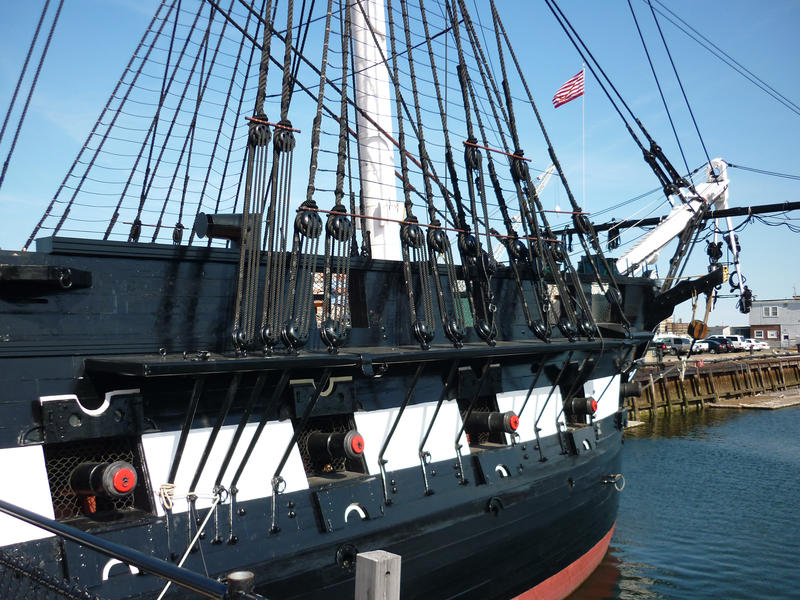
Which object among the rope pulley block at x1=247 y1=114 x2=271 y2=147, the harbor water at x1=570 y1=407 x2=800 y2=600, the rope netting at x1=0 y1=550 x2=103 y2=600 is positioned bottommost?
the harbor water at x1=570 y1=407 x2=800 y2=600

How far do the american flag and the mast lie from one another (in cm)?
919

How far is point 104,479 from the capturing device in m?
5.40

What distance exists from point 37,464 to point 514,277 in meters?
6.95

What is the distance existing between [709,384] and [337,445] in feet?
118

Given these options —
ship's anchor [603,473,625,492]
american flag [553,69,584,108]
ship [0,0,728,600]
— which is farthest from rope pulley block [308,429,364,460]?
american flag [553,69,584,108]

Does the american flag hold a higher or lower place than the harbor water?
higher

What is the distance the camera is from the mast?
10461mm

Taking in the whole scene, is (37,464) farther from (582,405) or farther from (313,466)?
Result: (582,405)

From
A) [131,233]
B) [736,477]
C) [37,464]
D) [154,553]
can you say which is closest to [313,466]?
[154,553]

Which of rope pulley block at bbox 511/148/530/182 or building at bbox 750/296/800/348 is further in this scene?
building at bbox 750/296/800/348

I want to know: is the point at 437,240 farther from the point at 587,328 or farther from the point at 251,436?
the point at 251,436

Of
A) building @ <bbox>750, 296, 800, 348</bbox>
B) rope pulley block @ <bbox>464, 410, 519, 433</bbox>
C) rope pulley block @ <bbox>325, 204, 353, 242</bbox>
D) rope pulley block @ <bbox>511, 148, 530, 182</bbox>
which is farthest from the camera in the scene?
building @ <bbox>750, 296, 800, 348</bbox>

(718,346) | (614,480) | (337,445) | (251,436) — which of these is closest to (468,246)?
(337,445)

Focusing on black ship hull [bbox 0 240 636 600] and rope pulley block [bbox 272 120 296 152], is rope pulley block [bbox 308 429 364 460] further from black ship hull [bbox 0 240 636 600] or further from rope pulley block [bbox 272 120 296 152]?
rope pulley block [bbox 272 120 296 152]
